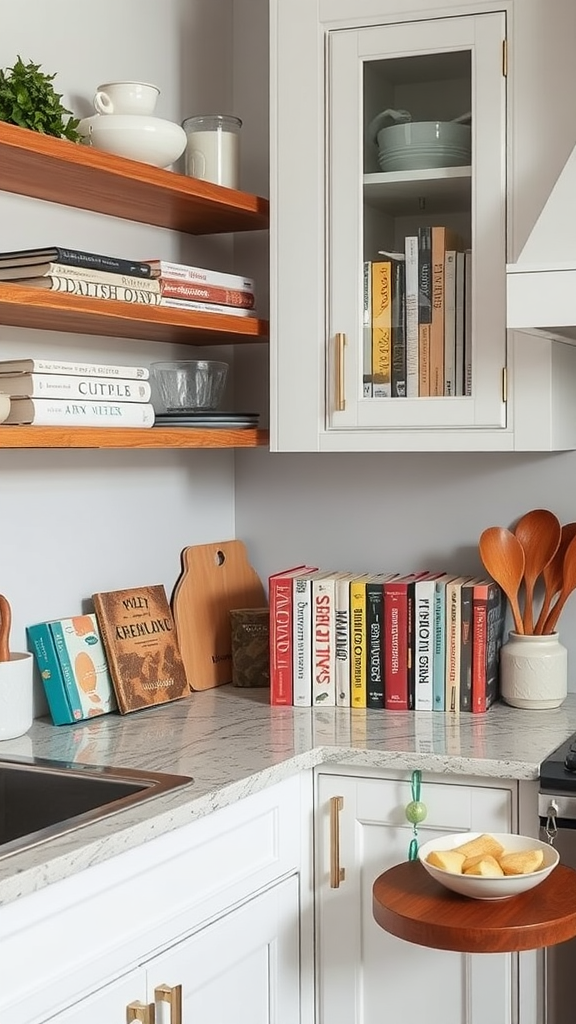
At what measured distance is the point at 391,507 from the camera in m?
2.75

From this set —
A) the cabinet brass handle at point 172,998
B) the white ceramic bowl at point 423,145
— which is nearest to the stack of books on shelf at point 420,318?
the white ceramic bowl at point 423,145

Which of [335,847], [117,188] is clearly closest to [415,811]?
[335,847]

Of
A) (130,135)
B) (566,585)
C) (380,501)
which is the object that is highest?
(130,135)

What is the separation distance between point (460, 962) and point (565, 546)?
2.78 feet

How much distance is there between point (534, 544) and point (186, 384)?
751 mm

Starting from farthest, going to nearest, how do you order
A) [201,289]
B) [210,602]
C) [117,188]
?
1. [210,602]
2. [201,289]
3. [117,188]

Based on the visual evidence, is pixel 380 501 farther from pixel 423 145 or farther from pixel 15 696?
pixel 15 696

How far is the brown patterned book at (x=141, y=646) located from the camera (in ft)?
7.83

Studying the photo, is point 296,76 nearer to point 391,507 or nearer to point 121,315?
point 121,315

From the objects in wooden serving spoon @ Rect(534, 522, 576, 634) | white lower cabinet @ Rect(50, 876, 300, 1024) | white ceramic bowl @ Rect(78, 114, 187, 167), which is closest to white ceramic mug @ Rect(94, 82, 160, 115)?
white ceramic bowl @ Rect(78, 114, 187, 167)

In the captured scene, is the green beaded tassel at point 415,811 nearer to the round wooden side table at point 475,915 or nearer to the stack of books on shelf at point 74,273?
the round wooden side table at point 475,915

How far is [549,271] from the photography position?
6.77 ft

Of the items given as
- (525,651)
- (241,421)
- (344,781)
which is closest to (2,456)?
(241,421)

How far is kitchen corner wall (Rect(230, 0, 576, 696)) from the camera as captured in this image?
8.60ft
